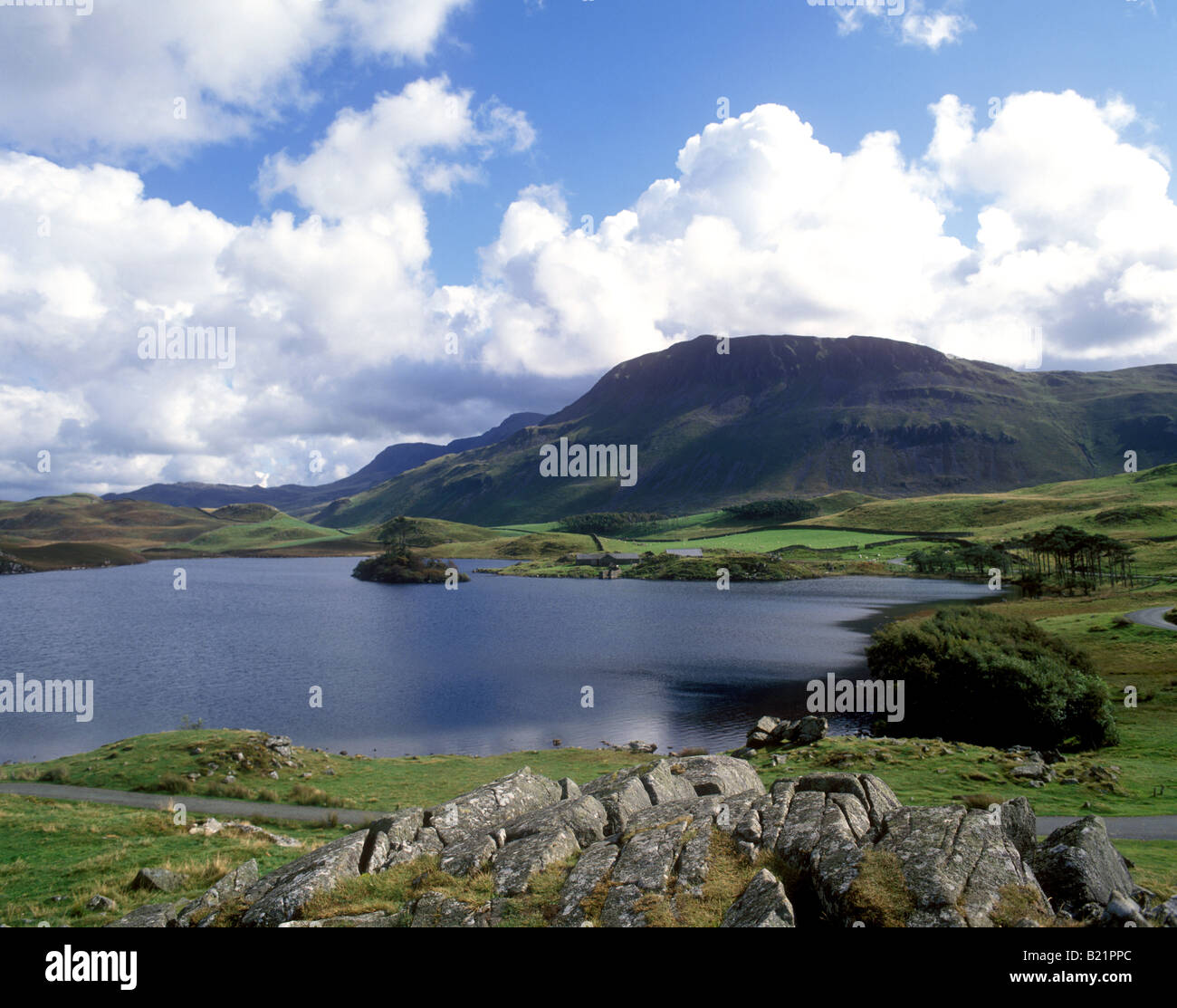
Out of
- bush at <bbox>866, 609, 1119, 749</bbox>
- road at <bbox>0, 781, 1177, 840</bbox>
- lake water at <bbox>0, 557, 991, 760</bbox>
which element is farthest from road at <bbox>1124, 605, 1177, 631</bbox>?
road at <bbox>0, 781, 1177, 840</bbox>

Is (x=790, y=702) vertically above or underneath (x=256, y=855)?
underneath

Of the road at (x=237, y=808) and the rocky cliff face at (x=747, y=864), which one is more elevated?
the rocky cliff face at (x=747, y=864)

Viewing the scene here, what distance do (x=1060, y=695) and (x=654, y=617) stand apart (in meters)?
78.0

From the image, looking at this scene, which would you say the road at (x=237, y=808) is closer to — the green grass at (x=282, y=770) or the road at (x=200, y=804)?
the road at (x=200, y=804)

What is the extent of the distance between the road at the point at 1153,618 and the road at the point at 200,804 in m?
73.4

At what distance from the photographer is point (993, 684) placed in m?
46.2

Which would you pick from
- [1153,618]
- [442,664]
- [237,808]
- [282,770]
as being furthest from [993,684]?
[442,664]

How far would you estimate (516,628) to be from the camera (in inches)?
4200

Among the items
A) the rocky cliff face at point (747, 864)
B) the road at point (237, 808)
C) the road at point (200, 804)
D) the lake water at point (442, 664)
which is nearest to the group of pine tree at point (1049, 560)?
the lake water at point (442, 664)

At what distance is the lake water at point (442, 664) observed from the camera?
54.0 meters

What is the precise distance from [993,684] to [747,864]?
4035 cm

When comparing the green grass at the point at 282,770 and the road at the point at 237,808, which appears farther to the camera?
the green grass at the point at 282,770
